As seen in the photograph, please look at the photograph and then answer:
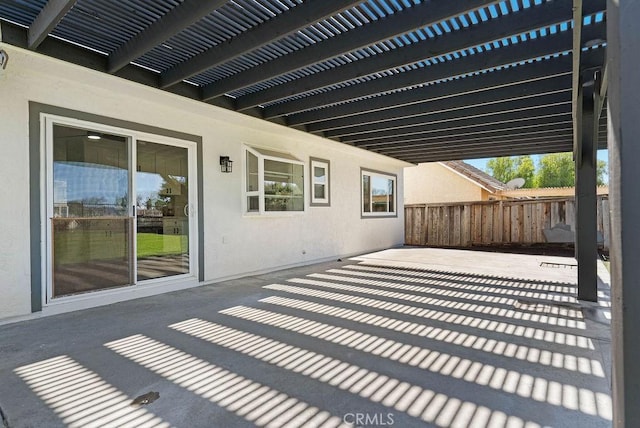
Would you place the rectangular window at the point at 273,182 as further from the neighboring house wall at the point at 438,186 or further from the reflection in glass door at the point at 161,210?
the neighboring house wall at the point at 438,186

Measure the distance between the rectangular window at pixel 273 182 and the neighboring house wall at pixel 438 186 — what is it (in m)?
11.5

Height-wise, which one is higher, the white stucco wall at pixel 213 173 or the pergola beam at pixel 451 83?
the pergola beam at pixel 451 83

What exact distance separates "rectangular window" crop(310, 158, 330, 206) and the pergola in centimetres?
203

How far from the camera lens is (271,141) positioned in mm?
6855

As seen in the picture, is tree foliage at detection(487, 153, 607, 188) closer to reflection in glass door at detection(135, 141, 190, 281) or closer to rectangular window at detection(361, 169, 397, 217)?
rectangular window at detection(361, 169, 397, 217)

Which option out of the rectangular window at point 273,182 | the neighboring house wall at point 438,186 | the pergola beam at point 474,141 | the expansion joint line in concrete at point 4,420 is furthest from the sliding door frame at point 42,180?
the neighboring house wall at point 438,186

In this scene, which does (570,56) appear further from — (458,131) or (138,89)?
(138,89)

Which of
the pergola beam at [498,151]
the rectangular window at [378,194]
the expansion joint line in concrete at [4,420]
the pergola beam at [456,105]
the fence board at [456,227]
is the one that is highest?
the pergola beam at [456,105]

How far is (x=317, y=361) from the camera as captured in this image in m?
2.69

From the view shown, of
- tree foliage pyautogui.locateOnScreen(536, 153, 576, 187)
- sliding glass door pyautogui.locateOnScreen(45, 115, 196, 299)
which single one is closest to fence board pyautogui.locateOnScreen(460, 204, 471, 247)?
sliding glass door pyautogui.locateOnScreen(45, 115, 196, 299)

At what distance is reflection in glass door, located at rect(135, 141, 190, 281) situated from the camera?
4.86m

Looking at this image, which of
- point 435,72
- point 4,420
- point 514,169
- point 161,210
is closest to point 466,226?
point 435,72

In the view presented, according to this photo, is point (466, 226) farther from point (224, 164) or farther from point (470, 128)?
point (224, 164)

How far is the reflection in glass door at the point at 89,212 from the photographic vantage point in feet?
13.4
